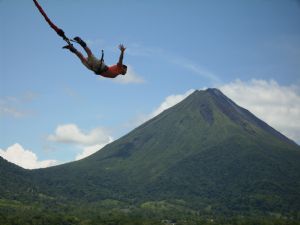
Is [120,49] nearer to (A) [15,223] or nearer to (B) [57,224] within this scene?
(A) [15,223]

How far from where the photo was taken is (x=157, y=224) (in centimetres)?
19488

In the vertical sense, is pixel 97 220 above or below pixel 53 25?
above

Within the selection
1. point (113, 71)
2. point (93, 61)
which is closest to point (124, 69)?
point (113, 71)

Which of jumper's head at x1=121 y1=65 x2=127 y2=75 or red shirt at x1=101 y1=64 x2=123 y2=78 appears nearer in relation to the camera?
red shirt at x1=101 y1=64 x2=123 y2=78

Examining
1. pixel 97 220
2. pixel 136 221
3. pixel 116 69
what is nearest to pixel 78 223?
pixel 97 220

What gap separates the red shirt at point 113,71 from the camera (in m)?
15.8

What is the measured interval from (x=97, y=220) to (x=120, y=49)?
185992 millimetres

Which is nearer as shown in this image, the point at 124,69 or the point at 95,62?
the point at 95,62

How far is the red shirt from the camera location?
15761 millimetres

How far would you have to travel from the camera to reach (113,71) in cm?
1592

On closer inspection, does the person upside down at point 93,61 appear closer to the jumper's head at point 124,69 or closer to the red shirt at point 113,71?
the red shirt at point 113,71

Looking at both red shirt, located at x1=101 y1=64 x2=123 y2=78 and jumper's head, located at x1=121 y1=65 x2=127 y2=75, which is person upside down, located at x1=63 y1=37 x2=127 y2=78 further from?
jumper's head, located at x1=121 y1=65 x2=127 y2=75

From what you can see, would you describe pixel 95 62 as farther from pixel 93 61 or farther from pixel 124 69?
pixel 124 69

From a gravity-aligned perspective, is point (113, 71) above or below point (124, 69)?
below
